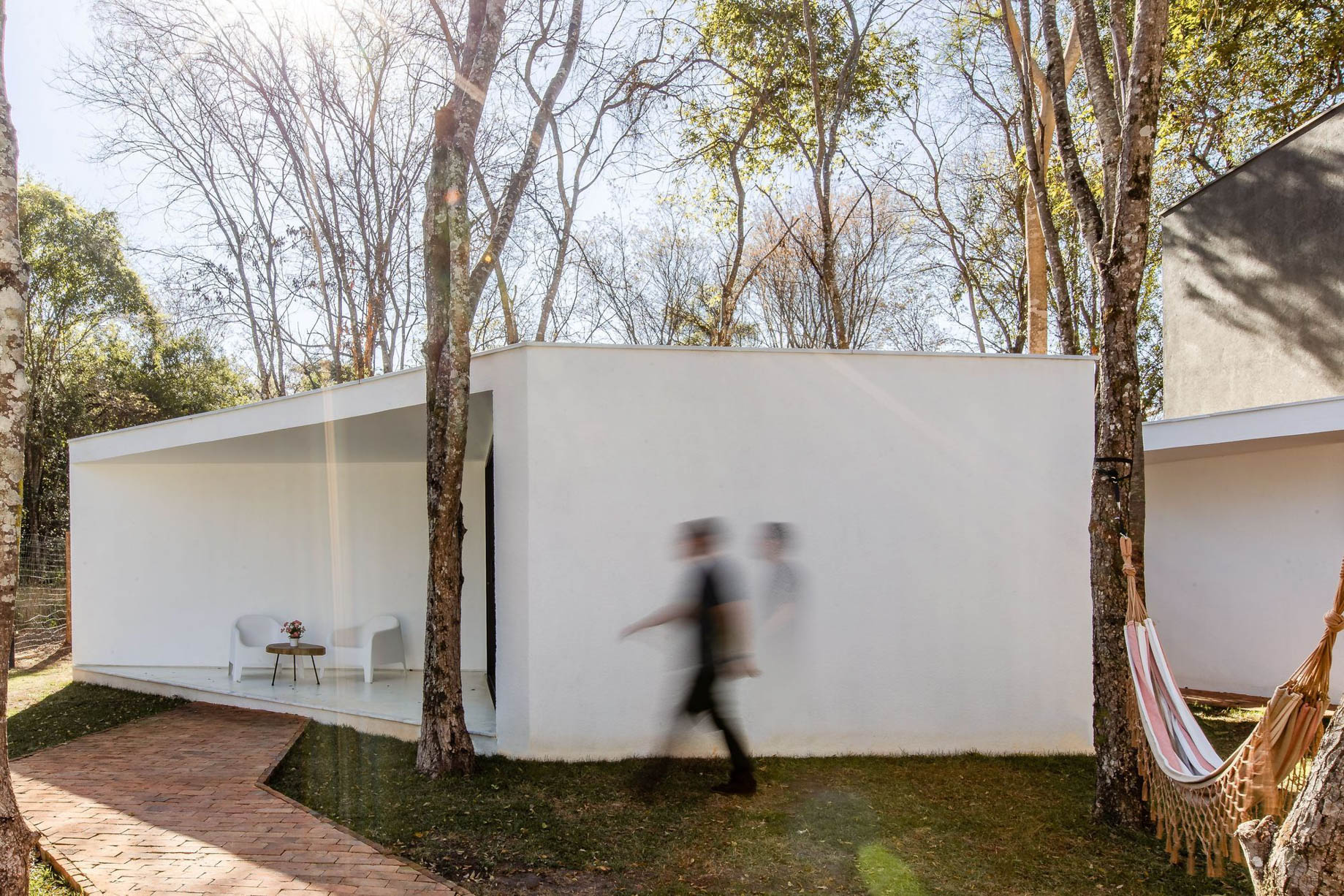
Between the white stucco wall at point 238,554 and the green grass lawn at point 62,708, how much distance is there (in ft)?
2.04

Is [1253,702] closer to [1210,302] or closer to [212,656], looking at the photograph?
[1210,302]

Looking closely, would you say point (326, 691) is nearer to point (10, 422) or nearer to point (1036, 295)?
point (10, 422)

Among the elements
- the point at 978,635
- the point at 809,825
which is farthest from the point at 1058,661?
the point at 809,825

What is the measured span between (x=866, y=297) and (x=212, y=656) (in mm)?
13860

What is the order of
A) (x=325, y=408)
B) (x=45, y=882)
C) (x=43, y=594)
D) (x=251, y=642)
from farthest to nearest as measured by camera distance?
(x=43, y=594) < (x=251, y=642) < (x=325, y=408) < (x=45, y=882)

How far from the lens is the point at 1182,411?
11.4 m

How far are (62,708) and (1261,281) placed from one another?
528 inches

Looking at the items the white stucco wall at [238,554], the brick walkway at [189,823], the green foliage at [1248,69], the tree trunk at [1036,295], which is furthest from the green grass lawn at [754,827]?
the green foliage at [1248,69]

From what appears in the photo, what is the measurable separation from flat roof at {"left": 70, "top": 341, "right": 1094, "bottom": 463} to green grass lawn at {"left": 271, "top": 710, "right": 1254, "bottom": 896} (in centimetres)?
267

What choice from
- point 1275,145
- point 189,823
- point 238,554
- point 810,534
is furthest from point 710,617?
point 1275,145

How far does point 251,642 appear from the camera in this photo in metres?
9.45

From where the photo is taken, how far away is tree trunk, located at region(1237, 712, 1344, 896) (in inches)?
79.7

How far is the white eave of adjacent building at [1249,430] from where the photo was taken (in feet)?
23.3

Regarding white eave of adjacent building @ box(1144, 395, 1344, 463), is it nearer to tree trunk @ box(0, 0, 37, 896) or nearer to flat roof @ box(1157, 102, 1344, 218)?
flat roof @ box(1157, 102, 1344, 218)
